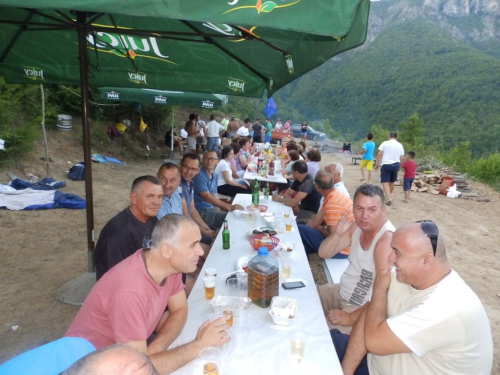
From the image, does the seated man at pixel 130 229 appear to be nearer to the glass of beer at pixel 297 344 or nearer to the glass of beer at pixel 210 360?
the glass of beer at pixel 210 360

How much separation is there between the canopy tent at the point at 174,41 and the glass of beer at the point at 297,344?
1.48m

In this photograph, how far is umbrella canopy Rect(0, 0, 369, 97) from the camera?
4.87 ft

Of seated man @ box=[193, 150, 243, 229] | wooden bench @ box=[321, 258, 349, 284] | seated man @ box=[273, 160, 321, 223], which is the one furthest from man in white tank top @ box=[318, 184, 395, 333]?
seated man @ box=[193, 150, 243, 229]

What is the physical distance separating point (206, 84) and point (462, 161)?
63.3 ft

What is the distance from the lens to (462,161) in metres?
19.3

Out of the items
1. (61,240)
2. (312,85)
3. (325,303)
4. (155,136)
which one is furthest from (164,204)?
(312,85)

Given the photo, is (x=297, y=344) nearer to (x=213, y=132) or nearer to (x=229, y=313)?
(x=229, y=313)

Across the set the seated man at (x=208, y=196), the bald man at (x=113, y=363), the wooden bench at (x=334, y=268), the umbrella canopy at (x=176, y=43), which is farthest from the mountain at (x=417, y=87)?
the bald man at (x=113, y=363)

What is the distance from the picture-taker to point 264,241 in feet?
10.2

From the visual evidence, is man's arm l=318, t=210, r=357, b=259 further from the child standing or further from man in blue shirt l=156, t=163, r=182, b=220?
the child standing

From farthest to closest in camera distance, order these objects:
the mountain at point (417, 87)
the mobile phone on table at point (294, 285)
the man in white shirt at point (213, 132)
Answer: the mountain at point (417, 87)
the man in white shirt at point (213, 132)
the mobile phone on table at point (294, 285)

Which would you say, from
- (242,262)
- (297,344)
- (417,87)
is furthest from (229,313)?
(417,87)

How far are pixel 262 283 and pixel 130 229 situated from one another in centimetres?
111

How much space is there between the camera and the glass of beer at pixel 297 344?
5.62 ft
